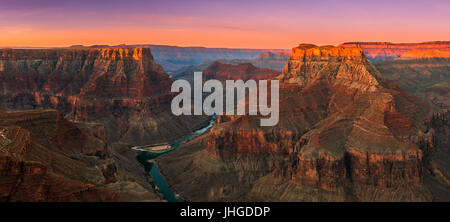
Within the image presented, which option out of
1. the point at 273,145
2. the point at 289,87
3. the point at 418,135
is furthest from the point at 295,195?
the point at 289,87

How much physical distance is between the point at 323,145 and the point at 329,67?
39.0m

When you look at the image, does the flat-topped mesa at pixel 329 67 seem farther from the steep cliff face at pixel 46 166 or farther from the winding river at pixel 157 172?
the steep cliff face at pixel 46 166

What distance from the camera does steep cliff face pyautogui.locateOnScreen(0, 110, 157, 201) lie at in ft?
114

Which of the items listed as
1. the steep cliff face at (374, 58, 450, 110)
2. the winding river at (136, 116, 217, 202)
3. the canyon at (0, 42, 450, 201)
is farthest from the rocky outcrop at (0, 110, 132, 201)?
the steep cliff face at (374, 58, 450, 110)

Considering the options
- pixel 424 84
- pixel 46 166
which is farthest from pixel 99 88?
pixel 424 84

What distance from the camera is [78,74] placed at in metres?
154

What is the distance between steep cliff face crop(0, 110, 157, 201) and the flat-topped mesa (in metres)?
66.8

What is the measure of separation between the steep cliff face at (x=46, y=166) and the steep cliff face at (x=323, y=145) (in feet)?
93.5

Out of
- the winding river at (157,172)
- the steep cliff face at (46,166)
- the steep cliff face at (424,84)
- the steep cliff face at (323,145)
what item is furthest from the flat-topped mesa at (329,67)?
the steep cliff face at (46,166)

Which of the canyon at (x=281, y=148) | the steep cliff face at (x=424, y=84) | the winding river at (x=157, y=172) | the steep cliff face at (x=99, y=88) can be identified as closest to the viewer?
the canyon at (x=281, y=148)

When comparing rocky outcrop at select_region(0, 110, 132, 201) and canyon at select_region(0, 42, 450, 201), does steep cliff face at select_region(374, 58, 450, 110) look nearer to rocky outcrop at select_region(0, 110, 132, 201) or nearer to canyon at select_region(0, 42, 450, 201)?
canyon at select_region(0, 42, 450, 201)

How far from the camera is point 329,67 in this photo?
10419 centimetres

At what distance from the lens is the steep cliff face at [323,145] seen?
68.4 m

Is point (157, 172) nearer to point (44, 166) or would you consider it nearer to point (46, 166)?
point (46, 166)
